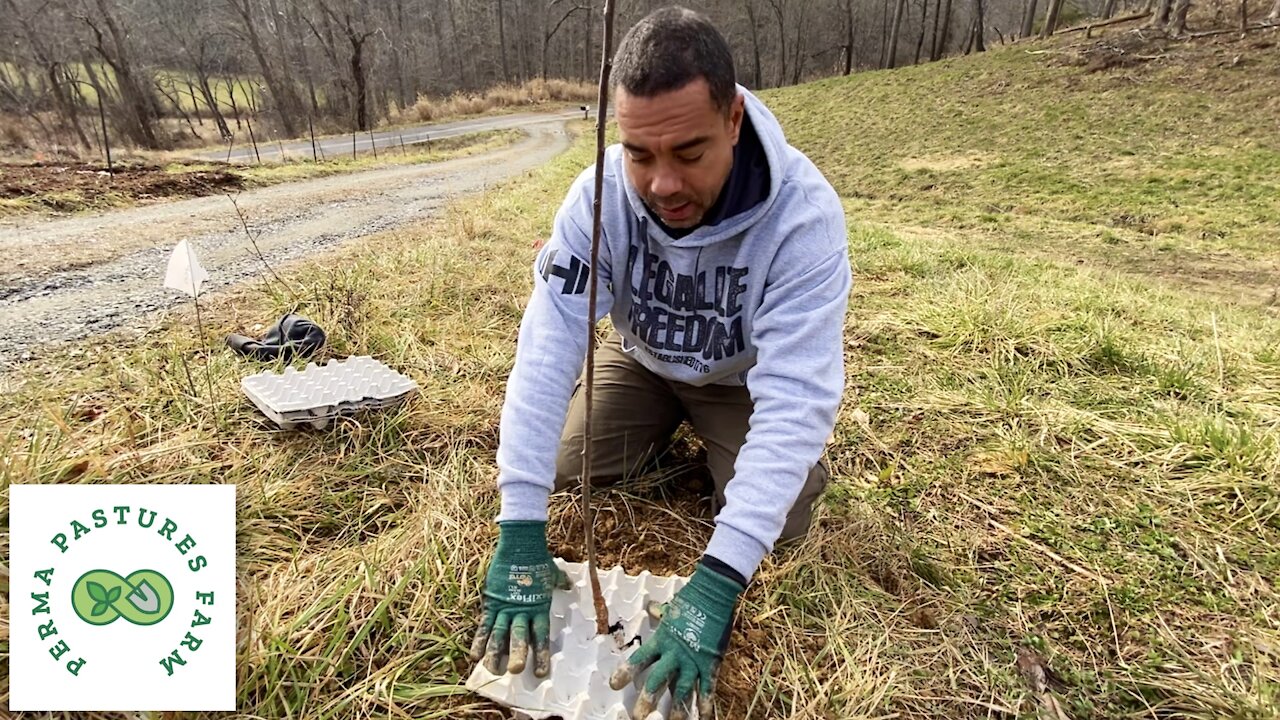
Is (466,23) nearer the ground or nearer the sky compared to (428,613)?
nearer the sky

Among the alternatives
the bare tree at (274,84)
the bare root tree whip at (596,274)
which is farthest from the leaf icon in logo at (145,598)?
the bare tree at (274,84)

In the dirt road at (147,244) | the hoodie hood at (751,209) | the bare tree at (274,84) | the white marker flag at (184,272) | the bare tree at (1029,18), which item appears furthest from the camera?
the bare tree at (1029,18)

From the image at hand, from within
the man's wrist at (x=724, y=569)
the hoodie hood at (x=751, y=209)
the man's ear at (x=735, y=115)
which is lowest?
the man's wrist at (x=724, y=569)

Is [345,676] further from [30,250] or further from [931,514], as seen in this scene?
[30,250]

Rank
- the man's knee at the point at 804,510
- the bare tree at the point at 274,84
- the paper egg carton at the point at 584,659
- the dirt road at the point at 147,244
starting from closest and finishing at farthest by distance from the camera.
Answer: the paper egg carton at the point at 584,659, the man's knee at the point at 804,510, the dirt road at the point at 147,244, the bare tree at the point at 274,84

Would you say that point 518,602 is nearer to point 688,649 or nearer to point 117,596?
point 688,649

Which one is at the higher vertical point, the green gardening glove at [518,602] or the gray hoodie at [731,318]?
the gray hoodie at [731,318]

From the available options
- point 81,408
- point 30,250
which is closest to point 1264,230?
point 81,408

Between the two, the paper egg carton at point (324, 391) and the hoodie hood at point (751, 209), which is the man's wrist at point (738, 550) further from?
the paper egg carton at point (324, 391)

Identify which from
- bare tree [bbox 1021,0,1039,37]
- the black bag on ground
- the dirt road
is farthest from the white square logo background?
bare tree [bbox 1021,0,1039,37]

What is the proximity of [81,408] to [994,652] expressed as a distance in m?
2.56

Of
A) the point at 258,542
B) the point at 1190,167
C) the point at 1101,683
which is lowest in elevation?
the point at 1101,683

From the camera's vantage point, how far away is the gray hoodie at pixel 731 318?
1335 millimetres

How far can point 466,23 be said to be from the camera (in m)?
36.2
